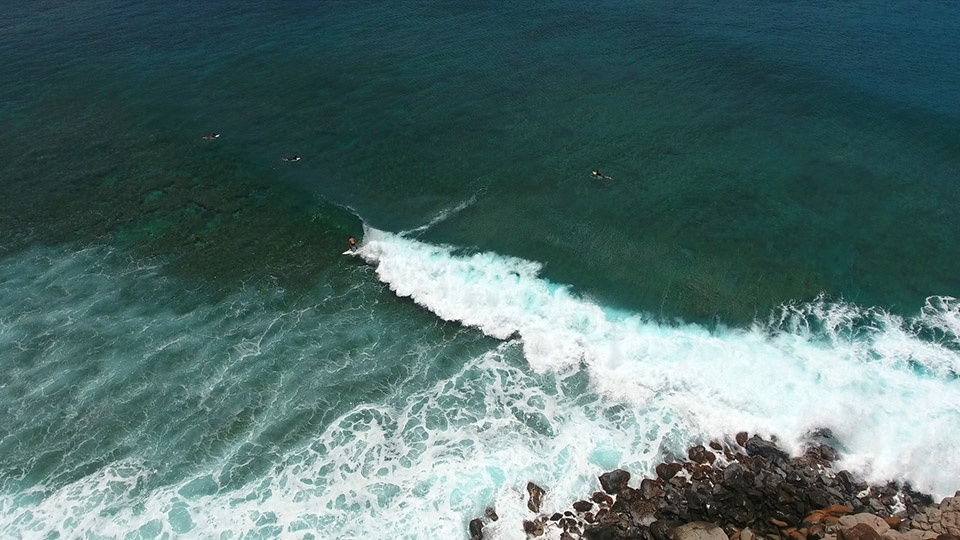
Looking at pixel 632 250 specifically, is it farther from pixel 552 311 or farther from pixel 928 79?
pixel 928 79

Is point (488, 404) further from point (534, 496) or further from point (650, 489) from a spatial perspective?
point (650, 489)

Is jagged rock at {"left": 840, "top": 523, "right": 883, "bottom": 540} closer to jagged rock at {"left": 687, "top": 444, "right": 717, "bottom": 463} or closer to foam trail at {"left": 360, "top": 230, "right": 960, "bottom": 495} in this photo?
foam trail at {"left": 360, "top": 230, "right": 960, "bottom": 495}

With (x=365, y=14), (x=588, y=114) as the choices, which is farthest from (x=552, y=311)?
(x=365, y=14)

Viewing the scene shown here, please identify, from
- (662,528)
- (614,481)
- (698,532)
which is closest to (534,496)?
(614,481)

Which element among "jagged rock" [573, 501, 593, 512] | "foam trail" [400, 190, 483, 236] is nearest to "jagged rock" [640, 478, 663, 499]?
"jagged rock" [573, 501, 593, 512]

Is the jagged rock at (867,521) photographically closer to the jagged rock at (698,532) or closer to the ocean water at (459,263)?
the ocean water at (459,263)

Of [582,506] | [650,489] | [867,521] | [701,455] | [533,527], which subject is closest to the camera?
[867,521]

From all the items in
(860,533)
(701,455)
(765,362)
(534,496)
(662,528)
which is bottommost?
(534,496)
